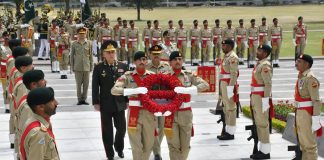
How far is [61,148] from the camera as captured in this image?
14016 millimetres

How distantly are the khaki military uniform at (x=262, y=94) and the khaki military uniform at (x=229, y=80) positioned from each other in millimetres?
1428

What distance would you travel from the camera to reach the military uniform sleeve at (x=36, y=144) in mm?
6715

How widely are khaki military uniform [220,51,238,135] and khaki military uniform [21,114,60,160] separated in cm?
767

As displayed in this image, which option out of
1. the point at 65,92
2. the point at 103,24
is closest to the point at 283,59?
the point at 103,24

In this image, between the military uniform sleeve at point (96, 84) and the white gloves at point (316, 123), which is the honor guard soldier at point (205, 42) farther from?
the white gloves at point (316, 123)

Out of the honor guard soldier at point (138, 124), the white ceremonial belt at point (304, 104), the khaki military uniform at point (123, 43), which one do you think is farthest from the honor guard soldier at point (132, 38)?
the honor guard soldier at point (138, 124)

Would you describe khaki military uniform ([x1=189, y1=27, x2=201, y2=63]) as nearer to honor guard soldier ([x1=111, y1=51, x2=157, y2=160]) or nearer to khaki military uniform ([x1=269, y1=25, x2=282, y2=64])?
khaki military uniform ([x1=269, y1=25, x2=282, y2=64])

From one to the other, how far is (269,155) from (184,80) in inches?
103

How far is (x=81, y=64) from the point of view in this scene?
772 inches

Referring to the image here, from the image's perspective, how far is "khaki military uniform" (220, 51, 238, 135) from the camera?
14188mm

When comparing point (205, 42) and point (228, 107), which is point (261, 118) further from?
point (205, 42)

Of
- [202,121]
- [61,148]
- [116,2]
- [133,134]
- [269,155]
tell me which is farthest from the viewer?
[116,2]

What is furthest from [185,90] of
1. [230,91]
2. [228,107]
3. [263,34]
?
[263,34]

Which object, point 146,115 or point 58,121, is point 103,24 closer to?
point 58,121
